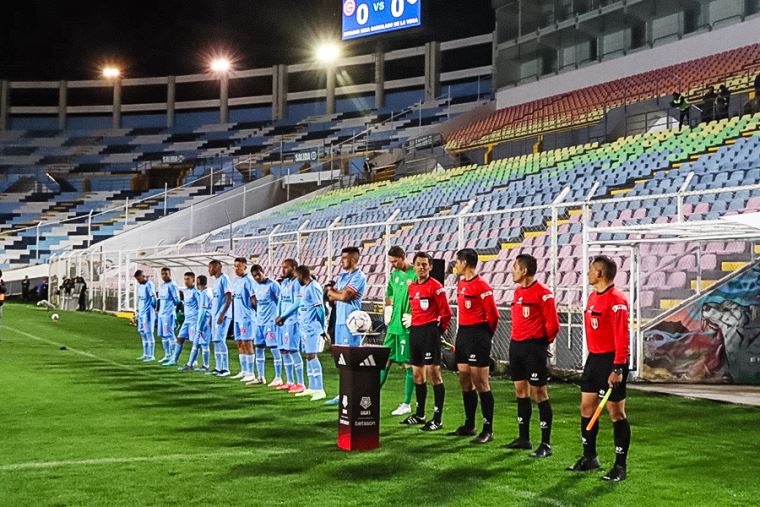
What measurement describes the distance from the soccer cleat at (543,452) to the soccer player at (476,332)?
2.39 ft

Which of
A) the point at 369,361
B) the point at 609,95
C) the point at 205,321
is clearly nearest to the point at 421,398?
the point at 369,361

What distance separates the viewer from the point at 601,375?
698 centimetres

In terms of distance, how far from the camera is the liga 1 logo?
126 feet

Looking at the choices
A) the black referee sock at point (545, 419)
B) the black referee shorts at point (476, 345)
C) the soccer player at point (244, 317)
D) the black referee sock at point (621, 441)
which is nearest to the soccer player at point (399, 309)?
the black referee shorts at point (476, 345)

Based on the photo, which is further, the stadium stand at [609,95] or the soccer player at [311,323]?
the stadium stand at [609,95]

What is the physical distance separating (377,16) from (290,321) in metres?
27.3

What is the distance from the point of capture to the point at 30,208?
49.3 m

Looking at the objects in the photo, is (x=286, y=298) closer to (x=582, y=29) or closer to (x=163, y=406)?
(x=163, y=406)

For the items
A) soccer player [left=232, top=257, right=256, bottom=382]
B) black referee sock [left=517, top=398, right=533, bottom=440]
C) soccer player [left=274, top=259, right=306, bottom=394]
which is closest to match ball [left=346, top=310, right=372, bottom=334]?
black referee sock [left=517, top=398, right=533, bottom=440]

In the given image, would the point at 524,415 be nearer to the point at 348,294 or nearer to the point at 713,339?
the point at 348,294

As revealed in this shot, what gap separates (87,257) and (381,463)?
29.7m

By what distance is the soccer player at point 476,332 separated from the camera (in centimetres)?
855

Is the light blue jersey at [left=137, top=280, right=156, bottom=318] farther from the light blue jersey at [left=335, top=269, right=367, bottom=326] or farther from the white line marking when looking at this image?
the white line marking

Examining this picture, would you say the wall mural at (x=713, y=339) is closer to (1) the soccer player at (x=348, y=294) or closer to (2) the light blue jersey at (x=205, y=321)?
(1) the soccer player at (x=348, y=294)
